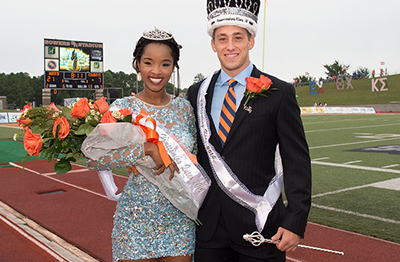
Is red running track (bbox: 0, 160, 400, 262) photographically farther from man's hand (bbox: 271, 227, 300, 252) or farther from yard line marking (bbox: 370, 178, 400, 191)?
yard line marking (bbox: 370, 178, 400, 191)

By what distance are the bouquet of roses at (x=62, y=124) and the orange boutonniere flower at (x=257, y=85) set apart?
24.5 inches

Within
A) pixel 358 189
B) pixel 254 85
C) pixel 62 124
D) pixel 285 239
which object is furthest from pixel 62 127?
pixel 358 189

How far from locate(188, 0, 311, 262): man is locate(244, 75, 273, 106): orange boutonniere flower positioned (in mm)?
45

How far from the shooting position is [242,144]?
1931mm

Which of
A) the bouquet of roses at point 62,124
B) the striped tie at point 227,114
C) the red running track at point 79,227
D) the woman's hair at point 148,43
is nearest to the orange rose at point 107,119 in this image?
the bouquet of roses at point 62,124

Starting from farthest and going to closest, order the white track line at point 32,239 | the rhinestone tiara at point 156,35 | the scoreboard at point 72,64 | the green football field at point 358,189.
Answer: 1. the scoreboard at point 72,64
2. the green football field at point 358,189
3. the white track line at point 32,239
4. the rhinestone tiara at point 156,35

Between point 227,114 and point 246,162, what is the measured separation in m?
0.27

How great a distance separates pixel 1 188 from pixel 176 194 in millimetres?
Result: 6086

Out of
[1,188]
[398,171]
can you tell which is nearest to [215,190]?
[1,188]

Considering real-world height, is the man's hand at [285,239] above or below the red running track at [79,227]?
above

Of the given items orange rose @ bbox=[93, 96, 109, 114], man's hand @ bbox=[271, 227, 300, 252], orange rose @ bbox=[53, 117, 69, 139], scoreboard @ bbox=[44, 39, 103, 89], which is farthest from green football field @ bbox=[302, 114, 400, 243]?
scoreboard @ bbox=[44, 39, 103, 89]

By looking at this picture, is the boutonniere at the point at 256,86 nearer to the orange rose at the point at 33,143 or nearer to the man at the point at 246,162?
the man at the point at 246,162

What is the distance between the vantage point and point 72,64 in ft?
80.1

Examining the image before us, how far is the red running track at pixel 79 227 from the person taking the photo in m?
3.77
